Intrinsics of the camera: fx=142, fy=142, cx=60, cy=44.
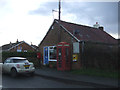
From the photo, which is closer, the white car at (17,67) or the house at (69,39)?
the white car at (17,67)

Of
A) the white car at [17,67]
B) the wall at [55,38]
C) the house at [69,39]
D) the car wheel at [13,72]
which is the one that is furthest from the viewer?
the wall at [55,38]

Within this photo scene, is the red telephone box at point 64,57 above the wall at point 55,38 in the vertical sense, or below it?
below

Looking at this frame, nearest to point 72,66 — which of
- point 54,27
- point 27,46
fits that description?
point 54,27

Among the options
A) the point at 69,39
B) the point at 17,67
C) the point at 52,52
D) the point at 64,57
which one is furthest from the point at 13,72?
the point at 69,39

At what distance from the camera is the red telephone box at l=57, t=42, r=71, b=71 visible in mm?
12922

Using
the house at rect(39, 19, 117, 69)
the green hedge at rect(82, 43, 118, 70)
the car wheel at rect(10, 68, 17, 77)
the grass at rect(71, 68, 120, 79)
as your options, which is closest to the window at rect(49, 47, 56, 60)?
the house at rect(39, 19, 117, 69)

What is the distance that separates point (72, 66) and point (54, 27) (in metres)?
5.30

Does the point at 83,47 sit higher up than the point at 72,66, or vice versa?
the point at 83,47

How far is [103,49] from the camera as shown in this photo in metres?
10.3

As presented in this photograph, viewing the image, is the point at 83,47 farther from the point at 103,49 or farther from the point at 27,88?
the point at 27,88

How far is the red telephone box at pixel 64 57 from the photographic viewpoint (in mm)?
12922

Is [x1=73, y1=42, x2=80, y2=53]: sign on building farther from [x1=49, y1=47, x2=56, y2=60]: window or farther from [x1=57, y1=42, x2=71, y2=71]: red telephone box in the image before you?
[x1=49, y1=47, x2=56, y2=60]: window

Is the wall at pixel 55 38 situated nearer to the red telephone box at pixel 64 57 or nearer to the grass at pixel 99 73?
the red telephone box at pixel 64 57

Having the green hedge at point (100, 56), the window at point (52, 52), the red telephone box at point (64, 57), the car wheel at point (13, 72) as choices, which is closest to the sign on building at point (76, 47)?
the red telephone box at point (64, 57)
